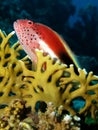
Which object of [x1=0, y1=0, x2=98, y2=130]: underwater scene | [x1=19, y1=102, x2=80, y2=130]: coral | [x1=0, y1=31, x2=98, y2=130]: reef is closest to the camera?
[x1=19, y1=102, x2=80, y2=130]: coral

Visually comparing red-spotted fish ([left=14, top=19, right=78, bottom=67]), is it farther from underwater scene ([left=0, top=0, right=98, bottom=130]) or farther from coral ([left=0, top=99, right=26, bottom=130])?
coral ([left=0, top=99, right=26, bottom=130])

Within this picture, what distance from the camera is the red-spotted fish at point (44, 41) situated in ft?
7.27

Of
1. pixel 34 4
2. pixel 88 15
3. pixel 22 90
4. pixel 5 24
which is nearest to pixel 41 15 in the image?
pixel 34 4

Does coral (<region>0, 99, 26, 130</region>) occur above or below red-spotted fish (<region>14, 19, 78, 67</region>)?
below

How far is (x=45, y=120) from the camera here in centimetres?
213

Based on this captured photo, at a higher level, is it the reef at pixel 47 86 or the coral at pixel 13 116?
the reef at pixel 47 86

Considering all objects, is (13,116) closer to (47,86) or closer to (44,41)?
(47,86)

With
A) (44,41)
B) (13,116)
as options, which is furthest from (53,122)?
(44,41)

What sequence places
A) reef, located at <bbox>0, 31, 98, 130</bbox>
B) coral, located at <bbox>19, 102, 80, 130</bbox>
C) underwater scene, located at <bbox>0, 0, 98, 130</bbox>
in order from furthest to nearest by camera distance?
1. reef, located at <bbox>0, 31, 98, 130</bbox>
2. underwater scene, located at <bbox>0, 0, 98, 130</bbox>
3. coral, located at <bbox>19, 102, 80, 130</bbox>

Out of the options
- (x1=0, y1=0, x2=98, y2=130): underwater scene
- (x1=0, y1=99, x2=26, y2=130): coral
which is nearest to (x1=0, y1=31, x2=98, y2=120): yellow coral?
(x1=0, y1=0, x2=98, y2=130): underwater scene

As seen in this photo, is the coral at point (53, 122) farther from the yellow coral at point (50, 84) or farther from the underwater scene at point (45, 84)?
the yellow coral at point (50, 84)

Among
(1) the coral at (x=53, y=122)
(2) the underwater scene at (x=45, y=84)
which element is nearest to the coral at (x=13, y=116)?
(2) the underwater scene at (x=45, y=84)

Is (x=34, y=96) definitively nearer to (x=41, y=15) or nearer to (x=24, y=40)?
(x=24, y=40)

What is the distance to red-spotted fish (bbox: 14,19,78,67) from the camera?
2217 millimetres
